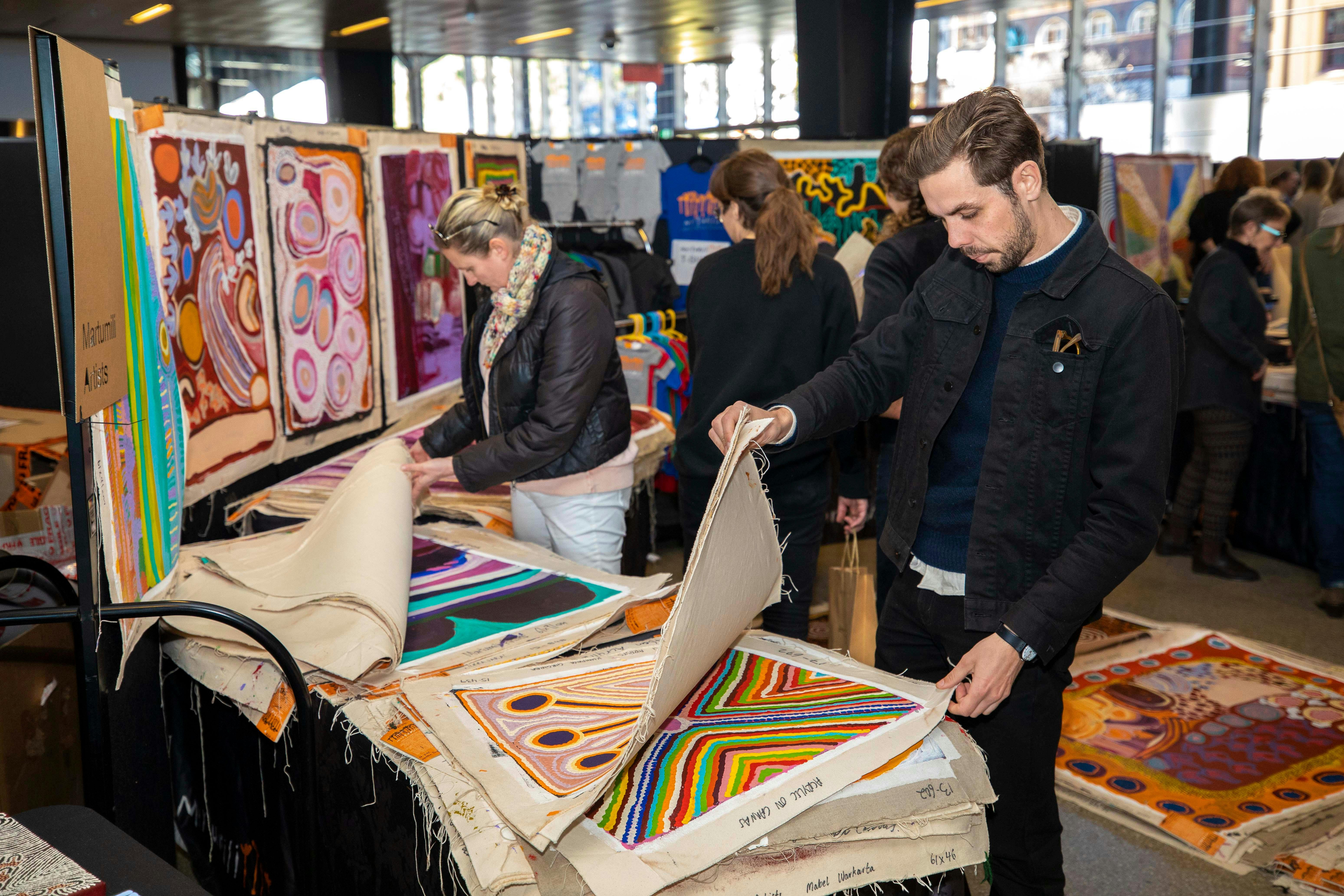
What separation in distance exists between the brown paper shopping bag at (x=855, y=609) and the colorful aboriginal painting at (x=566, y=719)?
103 centimetres

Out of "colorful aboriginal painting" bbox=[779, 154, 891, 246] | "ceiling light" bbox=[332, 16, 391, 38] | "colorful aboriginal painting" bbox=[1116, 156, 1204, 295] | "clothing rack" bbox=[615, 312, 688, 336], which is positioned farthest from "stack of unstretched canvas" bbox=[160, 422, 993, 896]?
"ceiling light" bbox=[332, 16, 391, 38]

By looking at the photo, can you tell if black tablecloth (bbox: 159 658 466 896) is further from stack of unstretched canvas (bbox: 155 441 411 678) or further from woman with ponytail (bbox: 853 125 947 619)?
woman with ponytail (bbox: 853 125 947 619)

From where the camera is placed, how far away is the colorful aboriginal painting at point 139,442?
5.24 feet

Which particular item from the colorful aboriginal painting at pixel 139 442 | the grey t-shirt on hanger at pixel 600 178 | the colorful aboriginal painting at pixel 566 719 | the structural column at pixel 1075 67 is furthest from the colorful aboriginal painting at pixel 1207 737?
the structural column at pixel 1075 67

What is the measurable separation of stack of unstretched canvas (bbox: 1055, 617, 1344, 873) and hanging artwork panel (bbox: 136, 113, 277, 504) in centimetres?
248

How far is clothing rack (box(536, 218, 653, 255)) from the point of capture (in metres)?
5.69

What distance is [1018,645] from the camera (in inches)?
56.6

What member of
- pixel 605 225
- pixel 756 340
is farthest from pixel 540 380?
pixel 605 225

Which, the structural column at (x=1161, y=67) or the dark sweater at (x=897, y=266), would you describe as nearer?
the dark sweater at (x=897, y=266)

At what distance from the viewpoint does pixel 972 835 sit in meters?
1.37

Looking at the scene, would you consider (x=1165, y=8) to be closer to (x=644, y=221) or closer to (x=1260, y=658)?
(x=644, y=221)

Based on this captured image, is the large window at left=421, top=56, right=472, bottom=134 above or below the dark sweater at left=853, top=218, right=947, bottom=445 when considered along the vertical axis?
above

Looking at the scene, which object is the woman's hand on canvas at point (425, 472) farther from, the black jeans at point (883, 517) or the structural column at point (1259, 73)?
the structural column at point (1259, 73)

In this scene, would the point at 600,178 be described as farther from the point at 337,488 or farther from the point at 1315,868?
the point at 1315,868
